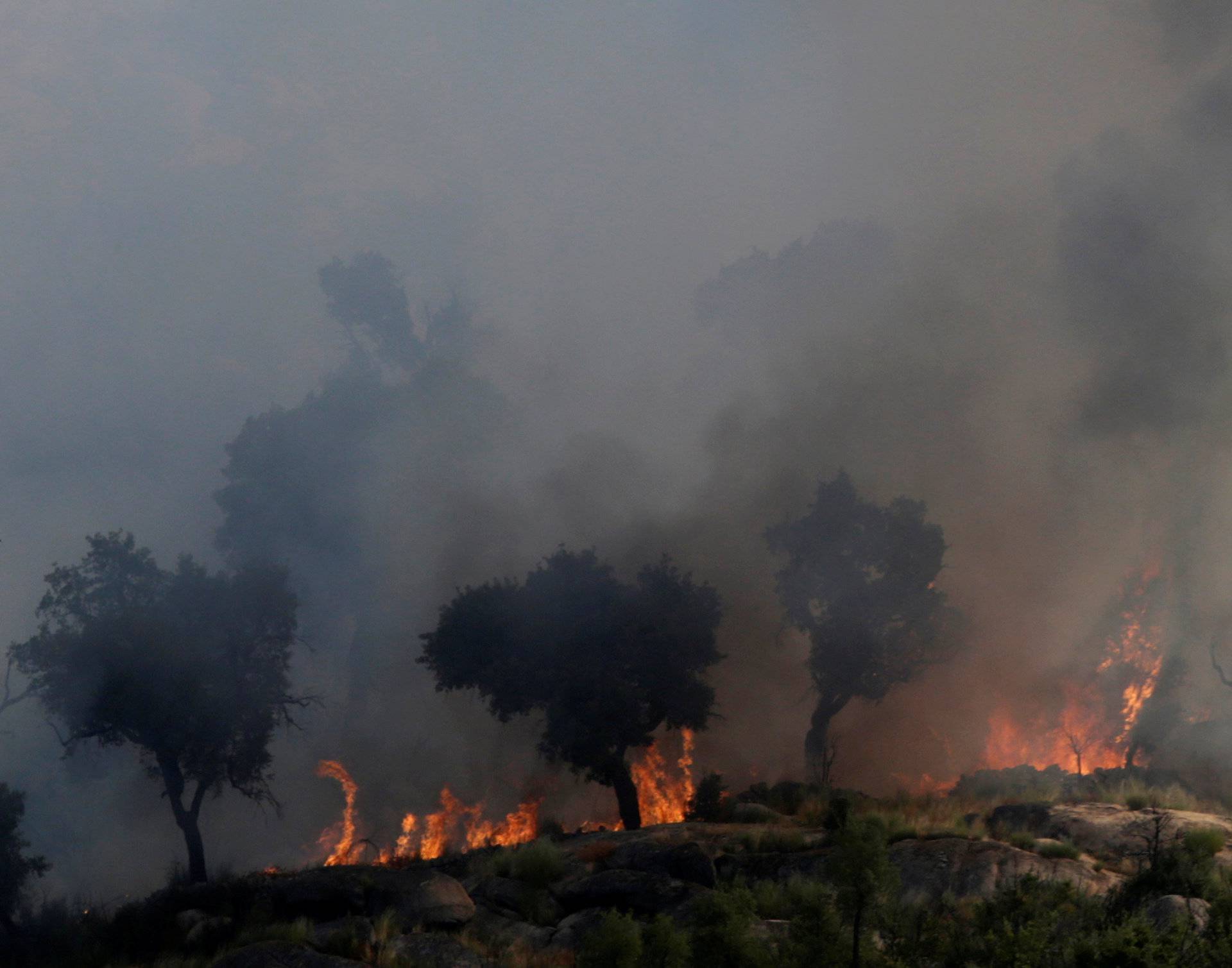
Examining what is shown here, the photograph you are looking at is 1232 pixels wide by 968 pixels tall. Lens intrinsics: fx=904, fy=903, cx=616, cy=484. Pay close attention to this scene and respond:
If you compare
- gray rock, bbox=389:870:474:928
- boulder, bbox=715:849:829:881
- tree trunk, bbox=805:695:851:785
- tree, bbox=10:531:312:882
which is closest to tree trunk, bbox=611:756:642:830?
tree trunk, bbox=805:695:851:785

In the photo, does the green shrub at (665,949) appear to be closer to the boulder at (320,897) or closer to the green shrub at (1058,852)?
the boulder at (320,897)

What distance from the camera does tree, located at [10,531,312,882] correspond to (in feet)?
108

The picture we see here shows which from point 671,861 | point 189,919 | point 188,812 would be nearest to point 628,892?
point 671,861

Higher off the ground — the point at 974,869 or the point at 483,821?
the point at 974,869

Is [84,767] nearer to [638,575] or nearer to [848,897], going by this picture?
[638,575]

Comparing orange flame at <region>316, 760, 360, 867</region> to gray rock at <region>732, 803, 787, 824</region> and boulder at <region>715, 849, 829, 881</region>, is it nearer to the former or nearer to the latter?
gray rock at <region>732, 803, 787, 824</region>

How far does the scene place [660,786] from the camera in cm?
4106

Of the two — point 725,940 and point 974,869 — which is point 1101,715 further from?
point 725,940

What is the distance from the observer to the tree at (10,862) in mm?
28234

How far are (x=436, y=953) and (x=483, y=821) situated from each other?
28.1 metres

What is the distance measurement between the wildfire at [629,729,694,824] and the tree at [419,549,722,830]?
334cm

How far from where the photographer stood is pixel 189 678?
33625mm

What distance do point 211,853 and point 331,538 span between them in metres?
21.5

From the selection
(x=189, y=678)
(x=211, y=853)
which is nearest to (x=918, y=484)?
(x=189, y=678)
